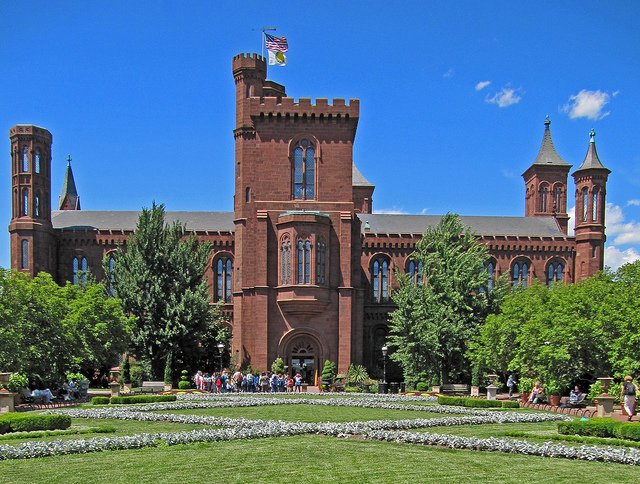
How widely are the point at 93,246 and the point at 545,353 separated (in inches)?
1699

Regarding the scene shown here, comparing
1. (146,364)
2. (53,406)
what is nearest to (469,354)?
(146,364)

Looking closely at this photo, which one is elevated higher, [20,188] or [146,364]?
[20,188]

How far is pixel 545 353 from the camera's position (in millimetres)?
33750

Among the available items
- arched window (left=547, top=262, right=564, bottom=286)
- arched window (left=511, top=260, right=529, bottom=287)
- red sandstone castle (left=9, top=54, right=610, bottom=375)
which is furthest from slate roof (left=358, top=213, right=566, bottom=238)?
arched window (left=547, top=262, right=564, bottom=286)

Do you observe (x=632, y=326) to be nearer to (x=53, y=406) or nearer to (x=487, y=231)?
(x=53, y=406)

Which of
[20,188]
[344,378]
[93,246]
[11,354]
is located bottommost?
[344,378]

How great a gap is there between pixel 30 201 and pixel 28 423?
44.4m

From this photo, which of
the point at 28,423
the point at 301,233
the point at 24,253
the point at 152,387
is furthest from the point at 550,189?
the point at 28,423

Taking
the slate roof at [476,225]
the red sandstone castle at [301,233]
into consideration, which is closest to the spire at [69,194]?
the red sandstone castle at [301,233]

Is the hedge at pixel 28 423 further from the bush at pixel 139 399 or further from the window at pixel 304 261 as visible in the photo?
the window at pixel 304 261

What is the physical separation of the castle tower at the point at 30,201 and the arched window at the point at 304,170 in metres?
23.5

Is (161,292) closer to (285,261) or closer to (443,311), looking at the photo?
(285,261)

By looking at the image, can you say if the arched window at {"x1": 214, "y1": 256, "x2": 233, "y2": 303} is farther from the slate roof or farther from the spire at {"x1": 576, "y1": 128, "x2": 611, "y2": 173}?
the spire at {"x1": 576, "y1": 128, "x2": 611, "y2": 173}

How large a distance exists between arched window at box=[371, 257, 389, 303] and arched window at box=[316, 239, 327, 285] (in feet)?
45.8
